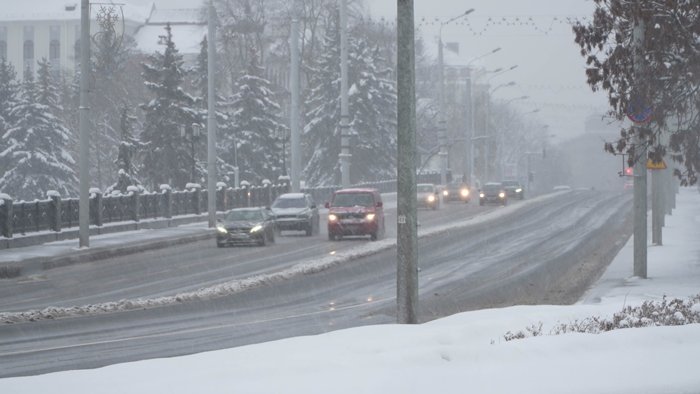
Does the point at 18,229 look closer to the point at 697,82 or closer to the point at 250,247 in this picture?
the point at 250,247

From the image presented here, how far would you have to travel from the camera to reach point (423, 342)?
8.42 meters

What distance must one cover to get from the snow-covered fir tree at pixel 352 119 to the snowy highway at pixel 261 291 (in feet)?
124

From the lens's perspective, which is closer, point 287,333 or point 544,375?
point 544,375

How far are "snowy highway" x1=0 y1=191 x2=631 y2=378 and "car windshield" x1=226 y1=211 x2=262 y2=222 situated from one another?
48.7 inches

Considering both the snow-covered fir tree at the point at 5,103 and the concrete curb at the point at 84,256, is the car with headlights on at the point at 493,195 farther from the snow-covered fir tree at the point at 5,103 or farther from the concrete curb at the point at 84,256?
the snow-covered fir tree at the point at 5,103

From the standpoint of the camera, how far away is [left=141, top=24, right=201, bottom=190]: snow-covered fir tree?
199 feet

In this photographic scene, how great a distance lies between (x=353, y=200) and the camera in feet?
108

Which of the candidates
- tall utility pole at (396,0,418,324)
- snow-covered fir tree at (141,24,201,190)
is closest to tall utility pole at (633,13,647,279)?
tall utility pole at (396,0,418,324)

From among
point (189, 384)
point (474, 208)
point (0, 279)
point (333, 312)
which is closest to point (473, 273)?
point (333, 312)

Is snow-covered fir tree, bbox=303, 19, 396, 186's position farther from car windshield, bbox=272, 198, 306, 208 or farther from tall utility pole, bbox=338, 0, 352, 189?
car windshield, bbox=272, 198, 306, 208

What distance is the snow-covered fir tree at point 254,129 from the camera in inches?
2628

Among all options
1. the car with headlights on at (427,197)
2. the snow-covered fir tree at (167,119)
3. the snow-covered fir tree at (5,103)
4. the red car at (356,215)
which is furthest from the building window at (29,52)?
the red car at (356,215)

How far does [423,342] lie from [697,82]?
10499 mm

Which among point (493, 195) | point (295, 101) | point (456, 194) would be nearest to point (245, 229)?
point (295, 101)
